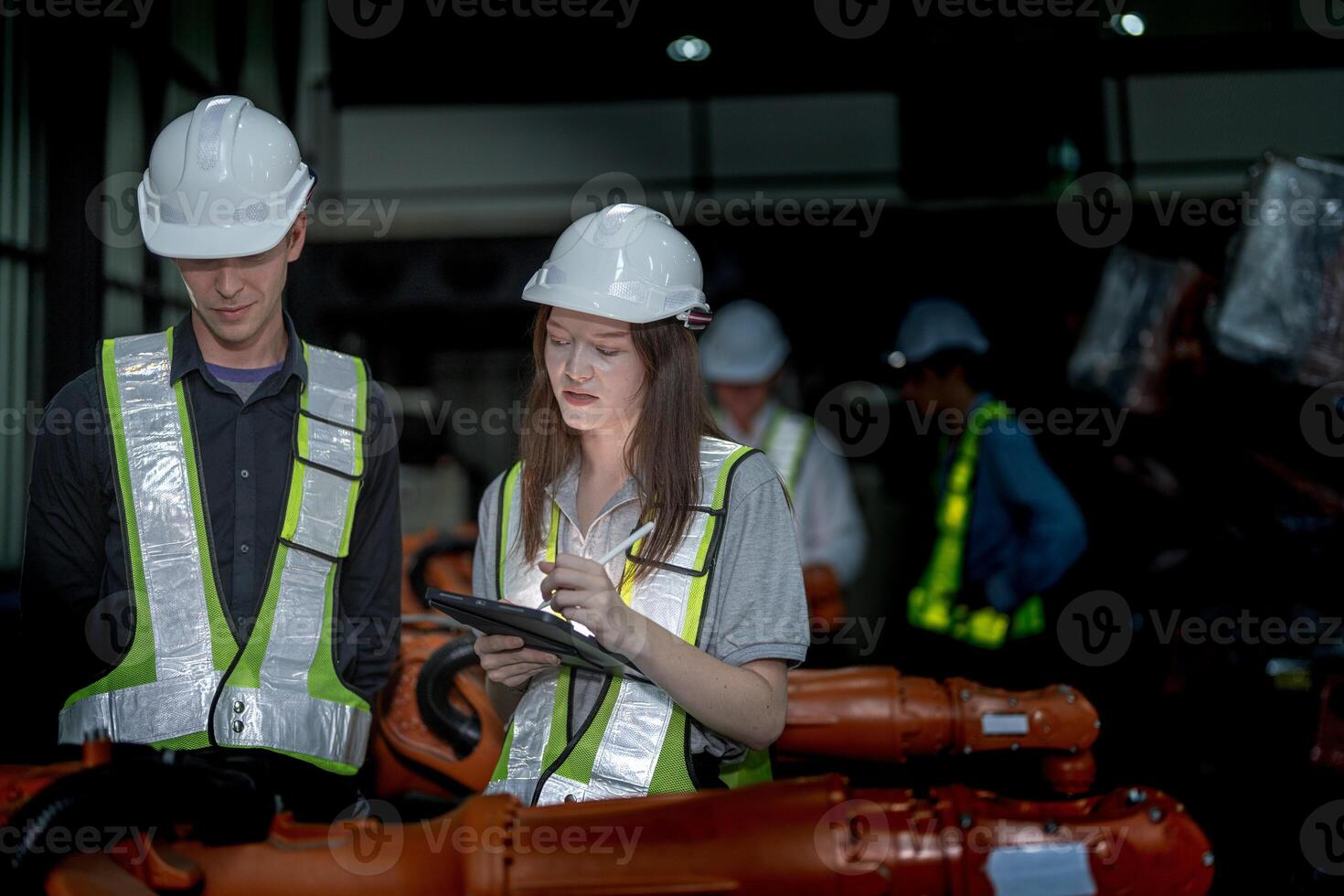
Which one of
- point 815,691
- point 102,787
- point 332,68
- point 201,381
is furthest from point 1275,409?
point 332,68

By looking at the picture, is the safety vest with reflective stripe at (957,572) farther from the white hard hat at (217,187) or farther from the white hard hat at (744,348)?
the white hard hat at (217,187)

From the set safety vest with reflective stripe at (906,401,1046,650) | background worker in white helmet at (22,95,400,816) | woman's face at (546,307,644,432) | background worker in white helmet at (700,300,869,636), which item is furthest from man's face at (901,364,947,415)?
background worker in white helmet at (22,95,400,816)

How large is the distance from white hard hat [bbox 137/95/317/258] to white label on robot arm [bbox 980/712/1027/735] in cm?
176

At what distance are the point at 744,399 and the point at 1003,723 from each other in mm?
2757

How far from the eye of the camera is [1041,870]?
170cm

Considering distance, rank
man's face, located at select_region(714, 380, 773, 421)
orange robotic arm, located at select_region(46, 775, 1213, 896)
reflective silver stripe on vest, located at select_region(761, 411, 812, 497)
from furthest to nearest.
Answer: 1. man's face, located at select_region(714, 380, 773, 421)
2. reflective silver stripe on vest, located at select_region(761, 411, 812, 497)
3. orange robotic arm, located at select_region(46, 775, 1213, 896)

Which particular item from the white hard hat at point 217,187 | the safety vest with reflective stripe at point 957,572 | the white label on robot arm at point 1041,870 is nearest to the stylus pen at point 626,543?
the white label on robot arm at point 1041,870

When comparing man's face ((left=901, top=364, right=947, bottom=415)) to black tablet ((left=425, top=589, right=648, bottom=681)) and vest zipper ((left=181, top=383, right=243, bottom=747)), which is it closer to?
black tablet ((left=425, top=589, right=648, bottom=681))

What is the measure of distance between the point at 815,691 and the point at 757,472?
821 mm

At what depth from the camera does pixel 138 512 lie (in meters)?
2.04

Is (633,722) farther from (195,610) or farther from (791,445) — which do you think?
(791,445)

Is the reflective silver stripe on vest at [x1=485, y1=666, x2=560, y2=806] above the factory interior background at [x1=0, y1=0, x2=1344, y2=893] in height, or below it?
below

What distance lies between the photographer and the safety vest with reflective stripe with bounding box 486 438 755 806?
186cm

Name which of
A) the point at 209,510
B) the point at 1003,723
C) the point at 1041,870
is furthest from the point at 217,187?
the point at 1003,723
